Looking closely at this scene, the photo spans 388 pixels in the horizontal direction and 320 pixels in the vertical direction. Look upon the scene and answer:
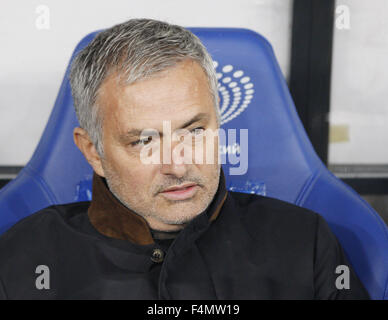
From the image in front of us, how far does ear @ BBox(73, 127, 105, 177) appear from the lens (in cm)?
96

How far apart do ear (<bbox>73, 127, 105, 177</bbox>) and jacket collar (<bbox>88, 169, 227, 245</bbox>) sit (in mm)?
28

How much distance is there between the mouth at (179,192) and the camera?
857 millimetres

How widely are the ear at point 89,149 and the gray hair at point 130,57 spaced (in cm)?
5

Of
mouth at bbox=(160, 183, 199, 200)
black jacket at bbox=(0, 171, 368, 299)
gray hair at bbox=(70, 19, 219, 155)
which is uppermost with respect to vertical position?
gray hair at bbox=(70, 19, 219, 155)

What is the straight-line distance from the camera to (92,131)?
93 cm

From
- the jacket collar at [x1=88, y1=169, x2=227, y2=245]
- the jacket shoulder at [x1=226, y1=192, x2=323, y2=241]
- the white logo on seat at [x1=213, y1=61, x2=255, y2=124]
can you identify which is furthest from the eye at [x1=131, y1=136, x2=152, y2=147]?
the white logo on seat at [x1=213, y1=61, x2=255, y2=124]

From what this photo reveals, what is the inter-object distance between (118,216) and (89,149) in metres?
0.17

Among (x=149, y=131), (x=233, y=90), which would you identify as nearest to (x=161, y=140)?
(x=149, y=131)

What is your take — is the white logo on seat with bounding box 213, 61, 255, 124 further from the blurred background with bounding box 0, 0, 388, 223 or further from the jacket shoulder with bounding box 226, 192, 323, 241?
the blurred background with bounding box 0, 0, 388, 223

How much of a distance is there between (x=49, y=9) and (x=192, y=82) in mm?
1148

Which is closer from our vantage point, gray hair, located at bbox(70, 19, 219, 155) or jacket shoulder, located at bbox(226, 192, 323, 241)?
gray hair, located at bbox(70, 19, 219, 155)

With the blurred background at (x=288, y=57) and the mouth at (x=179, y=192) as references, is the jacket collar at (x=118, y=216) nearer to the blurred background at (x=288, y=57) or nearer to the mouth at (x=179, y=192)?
the mouth at (x=179, y=192)

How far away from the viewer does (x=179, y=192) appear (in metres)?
0.86
